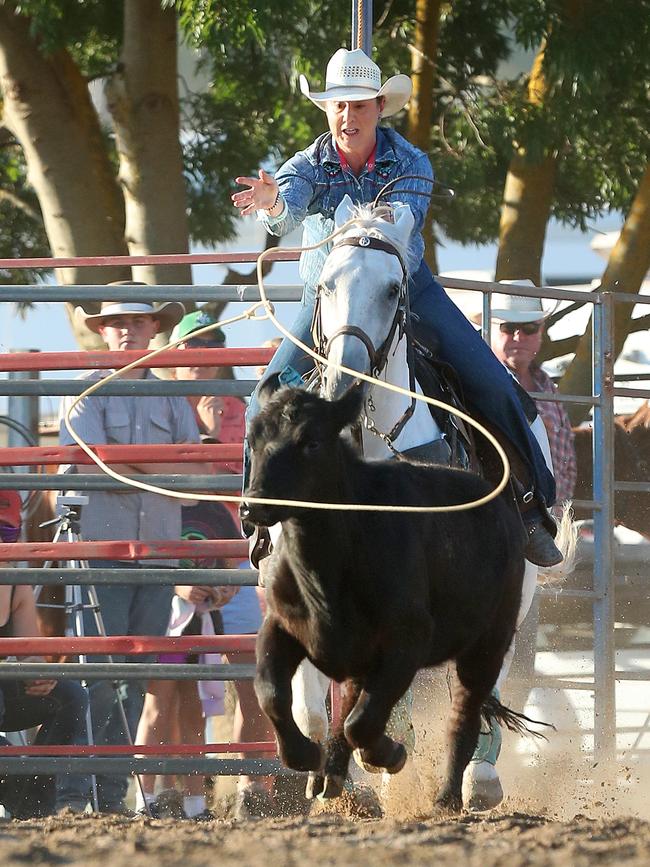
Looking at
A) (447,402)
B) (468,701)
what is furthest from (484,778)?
(447,402)

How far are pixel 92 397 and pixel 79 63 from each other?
4915 mm

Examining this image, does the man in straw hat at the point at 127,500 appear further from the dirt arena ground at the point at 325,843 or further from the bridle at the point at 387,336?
the dirt arena ground at the point at 325,843

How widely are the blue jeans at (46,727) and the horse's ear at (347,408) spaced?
290 cm

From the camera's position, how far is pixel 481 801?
217 inches

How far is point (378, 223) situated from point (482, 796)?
2.17m

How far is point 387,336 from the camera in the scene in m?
4.80

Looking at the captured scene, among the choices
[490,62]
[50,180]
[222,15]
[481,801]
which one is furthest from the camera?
[490,62]

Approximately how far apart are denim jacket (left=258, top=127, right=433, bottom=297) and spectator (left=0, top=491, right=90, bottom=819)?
6.98ft

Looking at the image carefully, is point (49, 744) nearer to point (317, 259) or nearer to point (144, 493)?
point (144, 493)

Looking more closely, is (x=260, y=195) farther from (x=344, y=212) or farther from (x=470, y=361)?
(x=470, y=361)

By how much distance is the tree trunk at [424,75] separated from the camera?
9758mm

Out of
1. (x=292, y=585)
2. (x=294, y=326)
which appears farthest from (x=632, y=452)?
(x=292, y=585)

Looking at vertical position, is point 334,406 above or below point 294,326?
below

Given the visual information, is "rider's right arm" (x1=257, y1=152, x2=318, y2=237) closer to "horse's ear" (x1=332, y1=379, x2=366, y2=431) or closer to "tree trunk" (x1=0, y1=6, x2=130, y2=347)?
"horse's ear" (x1=332, y1=379, x2=366, y2=431)
